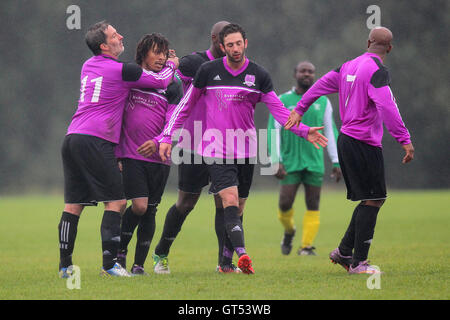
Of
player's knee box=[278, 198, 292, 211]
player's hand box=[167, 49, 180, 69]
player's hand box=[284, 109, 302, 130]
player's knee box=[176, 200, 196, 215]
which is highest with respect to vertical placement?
player's hand box=[167, 49, 180, 69]

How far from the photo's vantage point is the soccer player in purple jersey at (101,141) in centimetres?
681

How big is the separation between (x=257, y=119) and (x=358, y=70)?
90.5 feet

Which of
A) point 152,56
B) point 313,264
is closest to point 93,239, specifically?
point 313,264

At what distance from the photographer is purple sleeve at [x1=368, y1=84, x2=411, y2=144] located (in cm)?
661

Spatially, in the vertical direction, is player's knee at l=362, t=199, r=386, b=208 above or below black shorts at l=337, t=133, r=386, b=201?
below

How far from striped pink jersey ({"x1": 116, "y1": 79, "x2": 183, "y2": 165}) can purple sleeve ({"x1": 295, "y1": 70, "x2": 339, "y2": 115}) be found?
4.01ft

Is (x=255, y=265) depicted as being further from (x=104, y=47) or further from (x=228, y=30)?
(x=104, y=47)

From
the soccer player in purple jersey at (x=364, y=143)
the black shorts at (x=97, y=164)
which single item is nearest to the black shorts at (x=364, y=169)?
the soccer player in purple jersey at (x=364, y=143)

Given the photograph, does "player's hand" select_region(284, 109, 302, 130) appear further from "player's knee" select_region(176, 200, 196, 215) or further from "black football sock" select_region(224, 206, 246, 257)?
"player's knee" select_region(176, 200, 196, 215)

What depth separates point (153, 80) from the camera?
22.9 ft

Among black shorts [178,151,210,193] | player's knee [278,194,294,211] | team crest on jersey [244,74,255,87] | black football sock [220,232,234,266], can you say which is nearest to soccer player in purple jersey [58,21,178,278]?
team crest on jersey [244,74,255,87]

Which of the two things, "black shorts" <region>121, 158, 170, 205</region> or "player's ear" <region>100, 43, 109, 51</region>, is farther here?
"black shorts" <region>121, 158, 170, 205</region>

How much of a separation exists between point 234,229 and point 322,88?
1.54 meters

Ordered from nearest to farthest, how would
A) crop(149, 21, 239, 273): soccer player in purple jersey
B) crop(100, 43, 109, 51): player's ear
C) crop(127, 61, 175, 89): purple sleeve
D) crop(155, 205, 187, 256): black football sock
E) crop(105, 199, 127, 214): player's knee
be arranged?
crop(105, 199, 127, 214): player's knee < crop(127, 61, 175, 89): purple sleeve < crop(100, 43, 109, 51): player's ear < crop(149, 21, 239, 273): soccer player in purple jersey < crop(155, 205, 187, 256): black football sock
